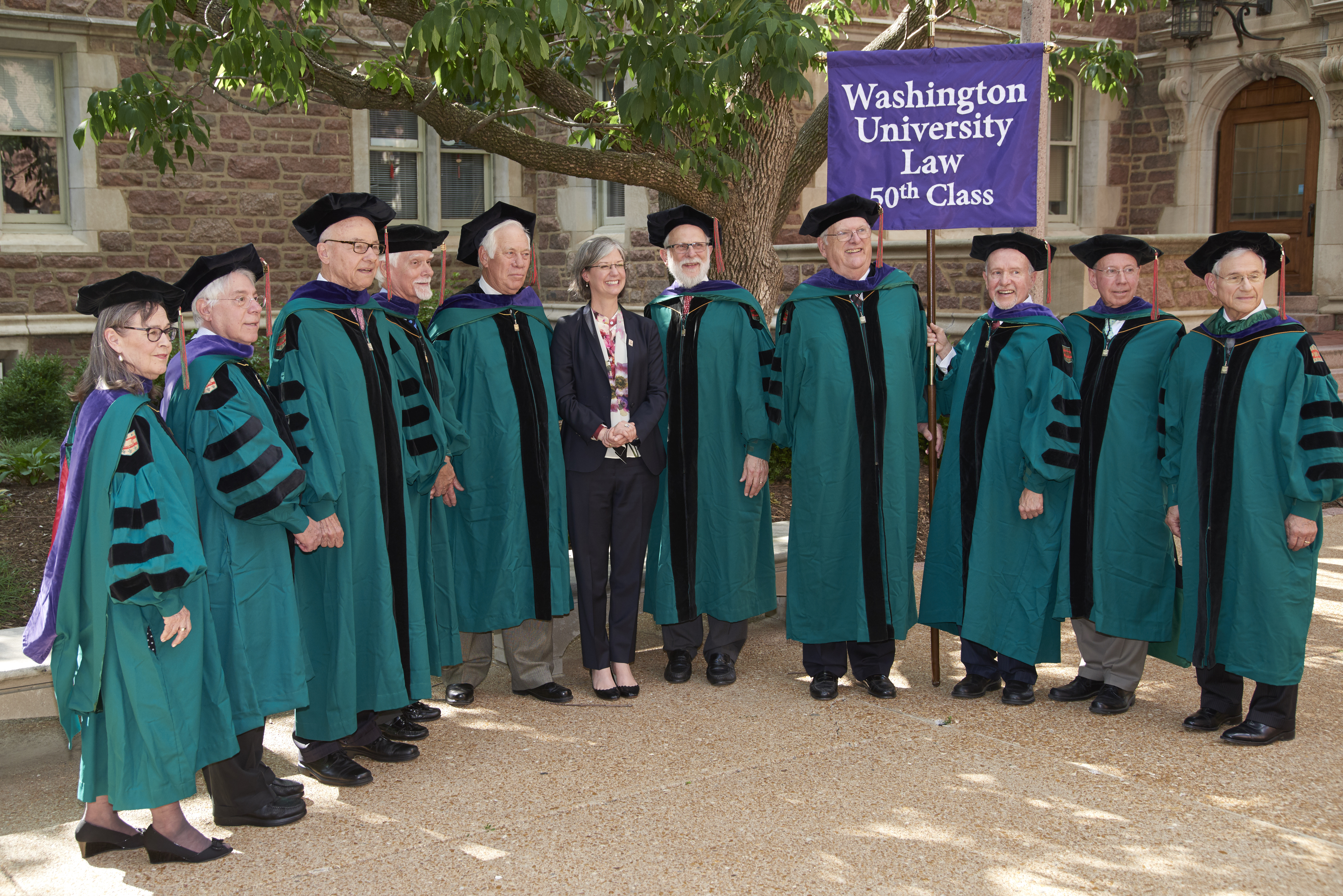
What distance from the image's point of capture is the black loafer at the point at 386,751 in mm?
4184

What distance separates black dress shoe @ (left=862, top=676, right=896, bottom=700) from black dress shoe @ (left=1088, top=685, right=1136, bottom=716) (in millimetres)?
781

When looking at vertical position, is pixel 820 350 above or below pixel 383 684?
above

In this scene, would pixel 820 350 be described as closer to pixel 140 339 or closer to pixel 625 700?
pixel 625 700

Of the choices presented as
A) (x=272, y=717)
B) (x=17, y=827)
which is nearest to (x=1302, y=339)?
(x=272, y=717)

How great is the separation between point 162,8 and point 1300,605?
5.41 meters

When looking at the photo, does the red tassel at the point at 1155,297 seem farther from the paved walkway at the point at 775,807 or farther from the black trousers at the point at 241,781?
the black trousers at the point at 241,781

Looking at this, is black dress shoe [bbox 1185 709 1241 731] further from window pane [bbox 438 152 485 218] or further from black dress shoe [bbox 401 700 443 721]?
window pane [bbox 438 152 485 218]

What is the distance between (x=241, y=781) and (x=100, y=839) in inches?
16.3

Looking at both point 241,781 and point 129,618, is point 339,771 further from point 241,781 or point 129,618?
point 129,618

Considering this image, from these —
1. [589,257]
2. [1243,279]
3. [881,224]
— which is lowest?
[1243,279]

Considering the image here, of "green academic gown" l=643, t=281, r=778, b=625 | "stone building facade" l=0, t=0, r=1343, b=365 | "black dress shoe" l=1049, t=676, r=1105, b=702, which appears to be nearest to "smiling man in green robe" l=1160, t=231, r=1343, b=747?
"black dress shoe" l=1049, t=676, r=1105, b=702

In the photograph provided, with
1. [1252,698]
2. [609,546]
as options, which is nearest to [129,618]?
[609,546]

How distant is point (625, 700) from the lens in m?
4.84

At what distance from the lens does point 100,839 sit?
3.44 meters
